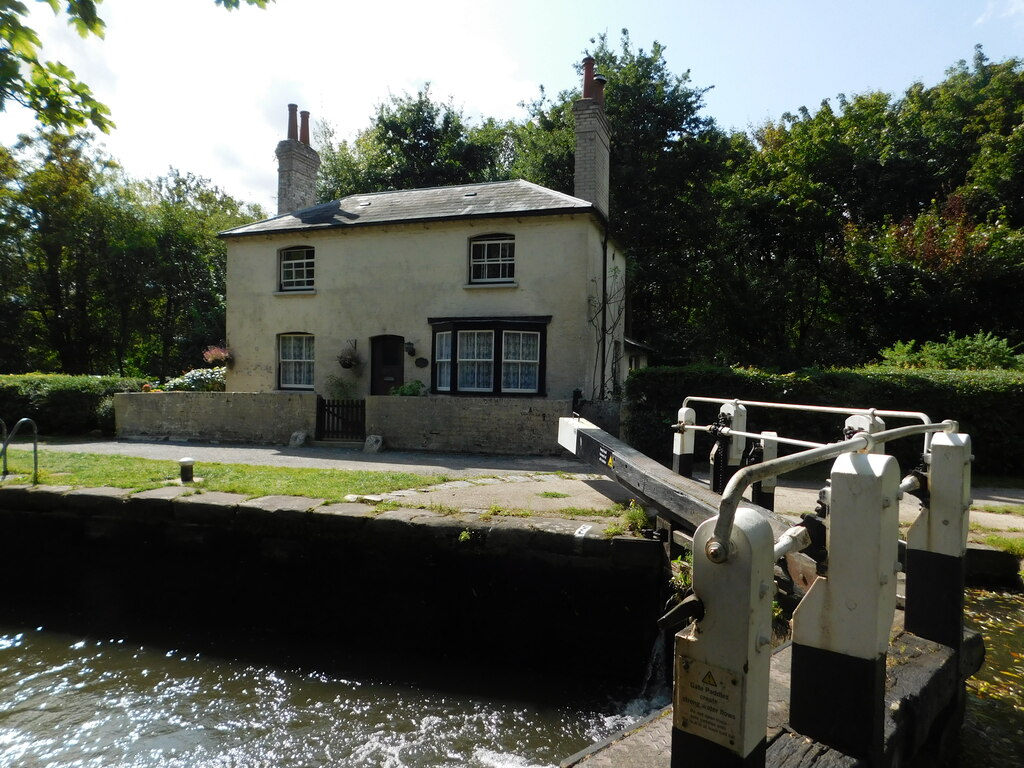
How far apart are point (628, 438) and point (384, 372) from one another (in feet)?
25.7

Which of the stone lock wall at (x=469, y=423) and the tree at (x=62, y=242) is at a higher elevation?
the tree at (x=62, y=242)

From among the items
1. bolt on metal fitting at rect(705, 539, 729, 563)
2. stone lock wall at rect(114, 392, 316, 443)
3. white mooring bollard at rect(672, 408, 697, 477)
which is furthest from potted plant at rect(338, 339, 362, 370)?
bolt on metal fitting at rect(705, 539, 729, 563)

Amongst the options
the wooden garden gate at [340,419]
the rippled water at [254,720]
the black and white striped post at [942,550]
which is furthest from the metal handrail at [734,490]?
the wooden garden gate at [340,419]

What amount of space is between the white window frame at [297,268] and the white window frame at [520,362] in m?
6.08

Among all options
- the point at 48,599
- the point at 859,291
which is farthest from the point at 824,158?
the point at 48,599

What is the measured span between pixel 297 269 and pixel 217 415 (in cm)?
562

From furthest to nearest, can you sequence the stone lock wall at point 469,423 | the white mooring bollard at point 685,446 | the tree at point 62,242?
the tree at point 62,242 < the stone lock wall at point 469,423 < the white mooring bollard at point 685,446

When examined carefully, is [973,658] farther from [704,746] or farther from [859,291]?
[859,291]

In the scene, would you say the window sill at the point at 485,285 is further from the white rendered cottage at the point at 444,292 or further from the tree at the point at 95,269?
the tree at the point at 95,269

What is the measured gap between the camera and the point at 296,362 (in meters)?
18.2

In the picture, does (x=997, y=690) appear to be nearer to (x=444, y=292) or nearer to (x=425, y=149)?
(x=444, y=292)

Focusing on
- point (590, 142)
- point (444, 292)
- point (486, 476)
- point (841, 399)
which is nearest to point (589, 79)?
point (590, 142)

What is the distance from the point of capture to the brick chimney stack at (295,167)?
20406 mm

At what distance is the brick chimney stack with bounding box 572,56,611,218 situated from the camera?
16.5 metres
